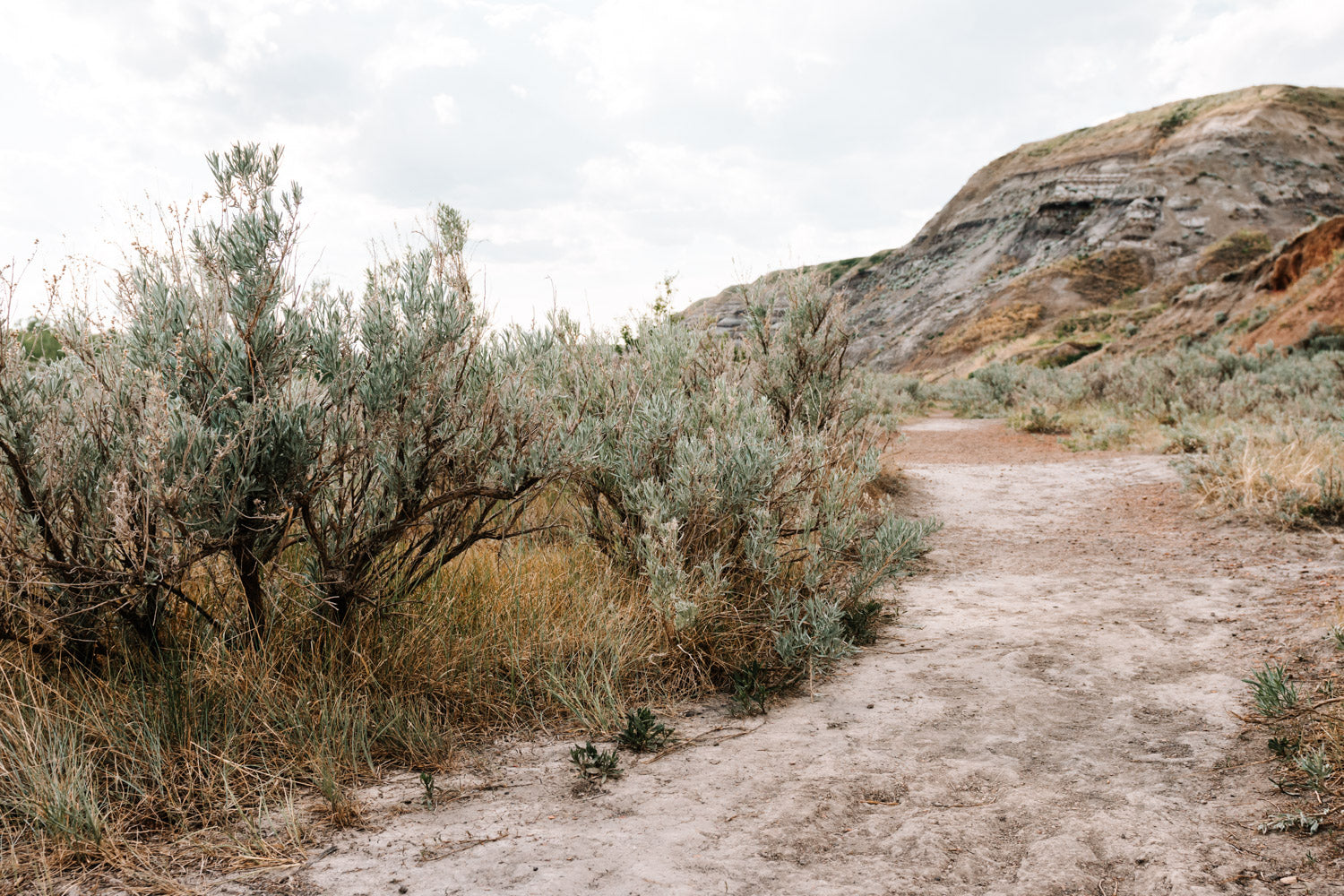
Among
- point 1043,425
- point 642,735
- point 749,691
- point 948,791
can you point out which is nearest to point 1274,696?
point 948,791

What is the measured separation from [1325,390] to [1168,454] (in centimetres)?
463

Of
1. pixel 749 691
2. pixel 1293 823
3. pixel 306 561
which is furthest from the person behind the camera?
pixel 749 691

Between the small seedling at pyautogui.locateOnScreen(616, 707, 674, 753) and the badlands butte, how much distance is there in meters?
24.9

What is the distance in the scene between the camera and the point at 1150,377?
15555 millimetres

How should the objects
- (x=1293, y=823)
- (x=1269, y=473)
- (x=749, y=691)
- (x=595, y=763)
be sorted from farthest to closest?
(x=1269, y=473) < (x=749, y=691) < (x=595, y=763) < (x=1293, y=823)

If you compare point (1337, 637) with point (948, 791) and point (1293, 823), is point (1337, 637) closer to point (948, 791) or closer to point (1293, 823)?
point (1293, 823)

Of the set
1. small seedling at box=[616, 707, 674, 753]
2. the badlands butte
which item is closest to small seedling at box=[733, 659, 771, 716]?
small seedling at box=[616, 707, 674, 753]

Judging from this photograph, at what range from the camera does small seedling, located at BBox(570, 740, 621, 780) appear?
9.10ft

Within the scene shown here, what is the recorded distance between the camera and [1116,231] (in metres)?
40.2

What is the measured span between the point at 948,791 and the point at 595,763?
4.24 ft

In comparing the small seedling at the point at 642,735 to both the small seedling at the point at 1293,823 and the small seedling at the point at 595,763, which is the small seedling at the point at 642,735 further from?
the small seedling at the point at 1293,823

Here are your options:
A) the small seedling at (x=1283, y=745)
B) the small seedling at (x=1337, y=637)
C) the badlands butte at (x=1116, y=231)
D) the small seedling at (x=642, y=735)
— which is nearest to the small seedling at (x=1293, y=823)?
the small seedling at (x=1283, y=745)

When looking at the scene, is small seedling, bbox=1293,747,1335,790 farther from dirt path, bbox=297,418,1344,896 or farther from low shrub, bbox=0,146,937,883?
low shrub, bbox=0,146,937,883

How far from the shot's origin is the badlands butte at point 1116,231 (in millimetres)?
34969
